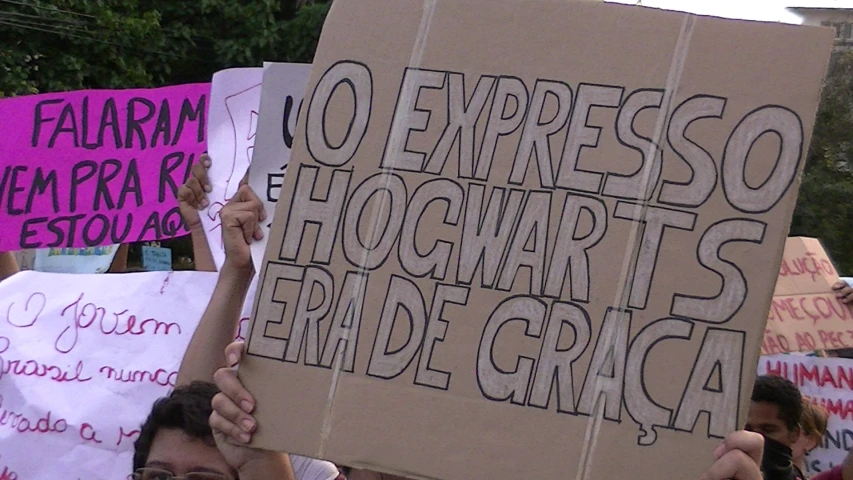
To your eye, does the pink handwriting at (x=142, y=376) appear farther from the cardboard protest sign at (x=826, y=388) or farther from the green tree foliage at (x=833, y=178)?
the green tree foliage at (x=833, y=178)

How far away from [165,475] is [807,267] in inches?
102

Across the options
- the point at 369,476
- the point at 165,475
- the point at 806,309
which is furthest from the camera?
the point at 806,309

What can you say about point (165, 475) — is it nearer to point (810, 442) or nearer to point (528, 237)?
point (528, 237)

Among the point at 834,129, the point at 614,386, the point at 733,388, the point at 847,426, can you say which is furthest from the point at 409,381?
the point at 834,129

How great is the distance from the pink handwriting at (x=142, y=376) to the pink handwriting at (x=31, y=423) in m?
0.16

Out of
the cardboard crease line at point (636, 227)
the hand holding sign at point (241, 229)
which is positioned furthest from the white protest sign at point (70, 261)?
the cardboard crease line at point (636, 227)

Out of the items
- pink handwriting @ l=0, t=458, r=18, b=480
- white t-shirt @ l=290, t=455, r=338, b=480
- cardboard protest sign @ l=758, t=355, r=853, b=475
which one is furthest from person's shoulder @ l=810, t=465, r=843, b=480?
pink handwriting @ l=0, t=458, r=18, b=480

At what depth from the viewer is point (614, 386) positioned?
1.70 meters

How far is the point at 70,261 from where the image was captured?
17.7ft

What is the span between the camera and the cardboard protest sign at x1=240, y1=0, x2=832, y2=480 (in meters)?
1.68

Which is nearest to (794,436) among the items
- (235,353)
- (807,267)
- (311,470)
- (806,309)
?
(806,309)

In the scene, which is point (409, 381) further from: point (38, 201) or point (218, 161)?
point (38, 201)

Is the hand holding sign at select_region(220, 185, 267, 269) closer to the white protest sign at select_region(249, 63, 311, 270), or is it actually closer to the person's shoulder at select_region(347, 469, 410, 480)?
the white protest sign at select_region(249, 63, 311, 270)

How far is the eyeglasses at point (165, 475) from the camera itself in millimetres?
2213
